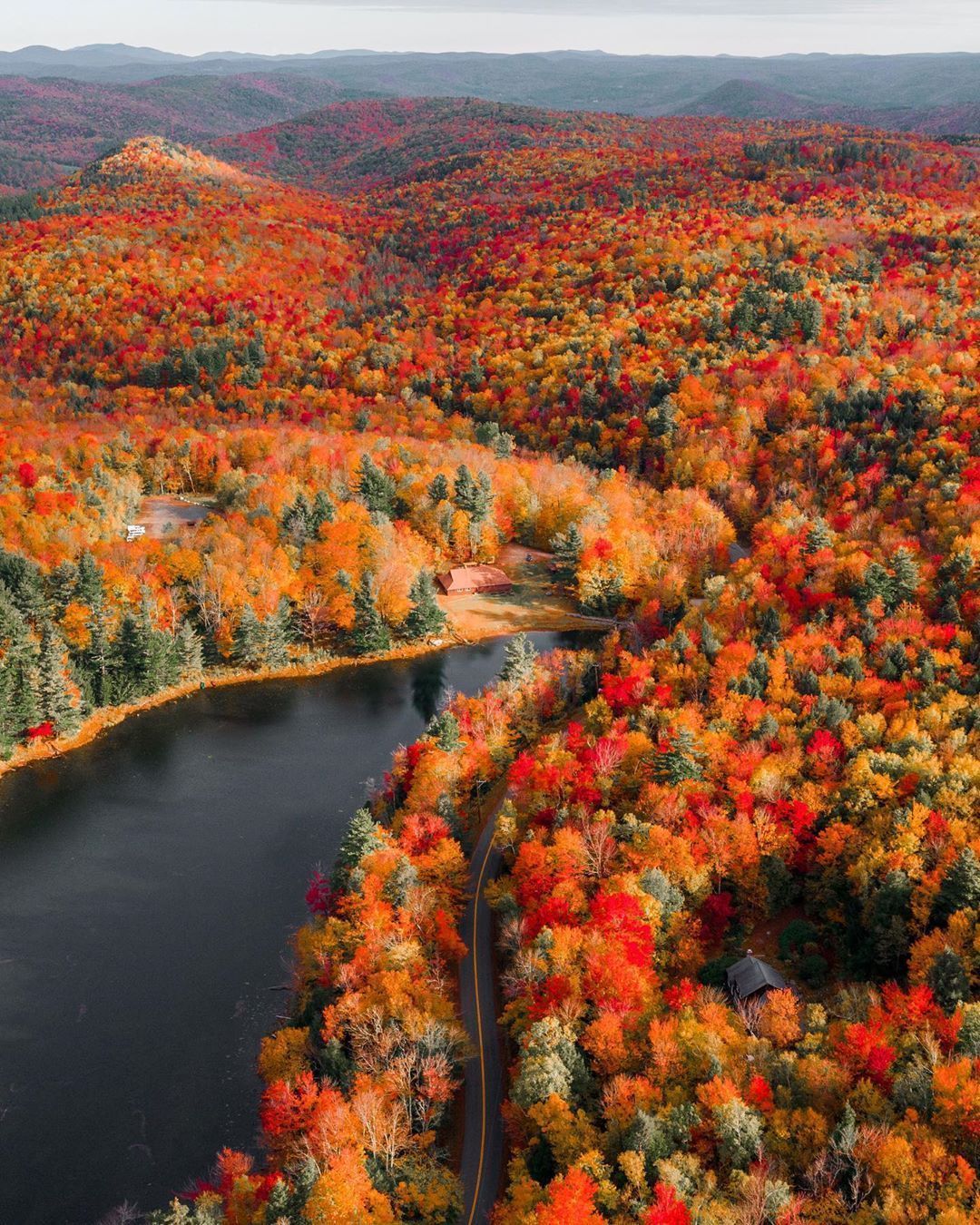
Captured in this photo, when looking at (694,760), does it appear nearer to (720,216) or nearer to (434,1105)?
(434,1105)

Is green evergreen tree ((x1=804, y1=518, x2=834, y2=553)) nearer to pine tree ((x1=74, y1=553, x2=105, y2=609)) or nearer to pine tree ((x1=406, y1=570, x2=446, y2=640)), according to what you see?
pine tree ((x1=406, y1=570, x2=446, y2=640))

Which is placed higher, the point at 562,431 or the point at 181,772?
the point at 562,431

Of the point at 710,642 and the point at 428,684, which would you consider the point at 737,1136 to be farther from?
the point at 428,684

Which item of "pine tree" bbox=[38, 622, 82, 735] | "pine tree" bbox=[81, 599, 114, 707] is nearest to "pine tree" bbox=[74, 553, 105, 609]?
"pine tree" bbox=[81, 599, 114, 707]

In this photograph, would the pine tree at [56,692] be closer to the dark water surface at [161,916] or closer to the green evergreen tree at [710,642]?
the dark water surface at [161,916]

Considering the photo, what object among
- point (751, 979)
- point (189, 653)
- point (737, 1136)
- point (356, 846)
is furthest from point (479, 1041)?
point (189, 653)

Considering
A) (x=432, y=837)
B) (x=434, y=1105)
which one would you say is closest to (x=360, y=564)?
(x=432, y=837)
